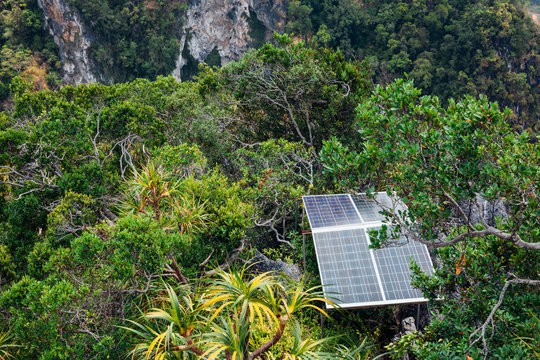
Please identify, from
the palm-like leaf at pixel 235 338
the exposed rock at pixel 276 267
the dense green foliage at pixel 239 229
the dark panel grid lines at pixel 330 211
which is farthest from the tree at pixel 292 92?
the palm-like leaf at pixel 235 338

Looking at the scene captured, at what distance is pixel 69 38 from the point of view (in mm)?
44125

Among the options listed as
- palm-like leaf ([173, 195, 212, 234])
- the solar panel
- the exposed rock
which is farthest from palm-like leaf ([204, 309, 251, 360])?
the exposed rock

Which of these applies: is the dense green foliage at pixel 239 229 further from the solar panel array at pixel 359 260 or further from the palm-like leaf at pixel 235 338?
the solar panel array at pixel 359 260

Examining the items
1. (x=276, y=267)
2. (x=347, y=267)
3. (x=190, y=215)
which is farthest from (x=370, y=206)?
(x=190, y=215)

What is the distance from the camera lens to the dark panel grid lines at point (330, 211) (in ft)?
21.6

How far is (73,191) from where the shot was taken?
7.74 m

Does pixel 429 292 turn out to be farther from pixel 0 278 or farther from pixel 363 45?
pixel 363 45

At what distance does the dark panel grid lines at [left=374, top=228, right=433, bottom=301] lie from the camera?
5.52m

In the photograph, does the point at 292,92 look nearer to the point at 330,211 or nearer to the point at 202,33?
the point at 330,211

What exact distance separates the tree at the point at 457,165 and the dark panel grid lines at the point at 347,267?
5.02 feet

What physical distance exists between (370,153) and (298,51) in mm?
8578

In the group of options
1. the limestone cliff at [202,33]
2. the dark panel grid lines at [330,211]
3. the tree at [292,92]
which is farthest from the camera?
the limestone cliff at [202,33]

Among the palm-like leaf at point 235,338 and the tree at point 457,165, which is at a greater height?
the tree at point 457,165

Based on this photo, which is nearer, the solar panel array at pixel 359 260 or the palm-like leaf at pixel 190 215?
the solar panel array at pixel 359 260
